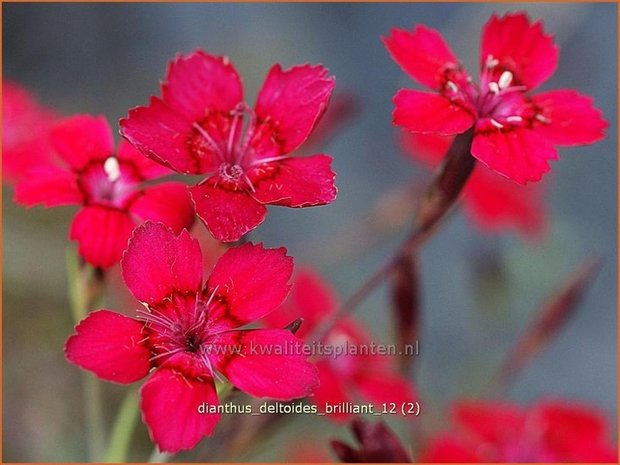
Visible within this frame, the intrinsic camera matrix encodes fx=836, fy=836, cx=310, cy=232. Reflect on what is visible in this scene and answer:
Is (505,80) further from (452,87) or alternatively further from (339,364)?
(339,364)

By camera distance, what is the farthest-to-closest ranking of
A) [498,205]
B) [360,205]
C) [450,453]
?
[360,205] < [498,205] < [450,453]

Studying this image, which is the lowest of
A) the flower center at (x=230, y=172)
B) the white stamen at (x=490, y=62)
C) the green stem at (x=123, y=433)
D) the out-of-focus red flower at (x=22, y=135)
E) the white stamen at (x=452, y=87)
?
the green stem at (x=123, y=433)

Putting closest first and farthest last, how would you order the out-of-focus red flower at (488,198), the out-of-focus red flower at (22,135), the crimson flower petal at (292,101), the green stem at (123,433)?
the crimson flower petal at (292,101) < the green stem at (123,433) < the out-of-focus red flower at (22,135) < the out-of-focus red flower at (488,198)

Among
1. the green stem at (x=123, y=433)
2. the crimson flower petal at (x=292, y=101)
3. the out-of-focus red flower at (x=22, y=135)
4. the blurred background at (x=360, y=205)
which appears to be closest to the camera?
the crimson flower petal at (x=292, y=101)

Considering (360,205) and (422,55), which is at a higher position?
(422,55)

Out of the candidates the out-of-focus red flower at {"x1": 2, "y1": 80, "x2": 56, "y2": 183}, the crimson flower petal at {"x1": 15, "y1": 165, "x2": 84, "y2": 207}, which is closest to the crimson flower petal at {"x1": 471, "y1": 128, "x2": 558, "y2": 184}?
the crimson flower petal at {"x1": 15, "y1": 165, "x2": 84, "y2": 207}

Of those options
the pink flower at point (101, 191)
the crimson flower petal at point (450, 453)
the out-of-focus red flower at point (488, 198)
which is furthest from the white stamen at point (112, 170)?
the out-of-focus red flower at point (488, 198)

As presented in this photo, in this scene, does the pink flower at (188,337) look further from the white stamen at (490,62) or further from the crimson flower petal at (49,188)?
the white stamen at (490,62)

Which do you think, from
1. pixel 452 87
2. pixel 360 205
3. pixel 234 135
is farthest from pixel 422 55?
pixel 360 205
